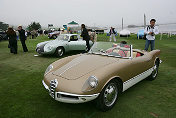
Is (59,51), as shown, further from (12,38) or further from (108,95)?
(108,95)

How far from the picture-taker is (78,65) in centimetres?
298

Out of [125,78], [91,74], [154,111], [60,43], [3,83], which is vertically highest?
[60,43]

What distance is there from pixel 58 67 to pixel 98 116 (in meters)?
1.32

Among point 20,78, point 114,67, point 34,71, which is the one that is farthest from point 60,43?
point 114,67

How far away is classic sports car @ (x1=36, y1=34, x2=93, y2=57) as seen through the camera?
716 cm

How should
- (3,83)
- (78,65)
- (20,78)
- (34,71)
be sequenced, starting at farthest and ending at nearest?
(34,71), (20,78), (3,83), (78,65)

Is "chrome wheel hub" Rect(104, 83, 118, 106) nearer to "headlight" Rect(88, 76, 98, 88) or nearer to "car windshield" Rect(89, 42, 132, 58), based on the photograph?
"headlight" Rect(88, 76, 98, 88)

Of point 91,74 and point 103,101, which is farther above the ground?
point 91,74

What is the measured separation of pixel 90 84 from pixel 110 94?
1.75ft

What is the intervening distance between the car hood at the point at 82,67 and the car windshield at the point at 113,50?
28 centimetres

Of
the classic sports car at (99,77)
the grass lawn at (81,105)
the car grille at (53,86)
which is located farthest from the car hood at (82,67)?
the grass lawn at (81,105)

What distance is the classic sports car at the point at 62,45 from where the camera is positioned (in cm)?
716

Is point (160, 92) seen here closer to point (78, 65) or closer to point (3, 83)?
point (78, 65)

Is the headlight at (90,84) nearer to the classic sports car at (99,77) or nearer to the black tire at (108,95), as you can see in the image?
the classic sports car at (99,77)
